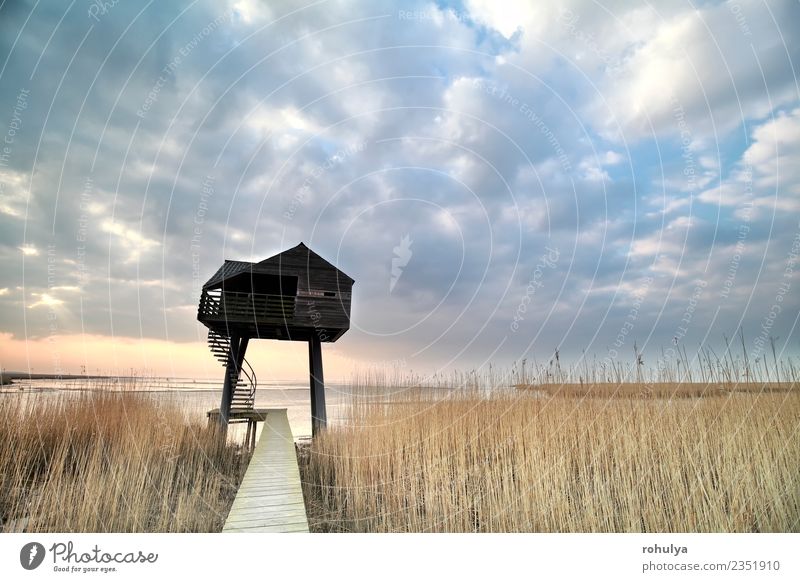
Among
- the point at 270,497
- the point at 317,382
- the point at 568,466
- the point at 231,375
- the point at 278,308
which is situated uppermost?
the point at 278,308

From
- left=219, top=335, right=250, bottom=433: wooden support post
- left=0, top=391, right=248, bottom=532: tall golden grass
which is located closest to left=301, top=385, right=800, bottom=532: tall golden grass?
left=0, top=391, right=248, bottom=532: tall golden grass

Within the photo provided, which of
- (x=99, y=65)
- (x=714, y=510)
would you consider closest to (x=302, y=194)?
(x=99, y=65)

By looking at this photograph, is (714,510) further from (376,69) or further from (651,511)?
(376,69)

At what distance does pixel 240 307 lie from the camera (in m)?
10.5

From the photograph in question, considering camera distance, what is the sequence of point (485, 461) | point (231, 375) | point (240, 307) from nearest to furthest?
point (485, 461) < point (240, 307) < point (231, 375)

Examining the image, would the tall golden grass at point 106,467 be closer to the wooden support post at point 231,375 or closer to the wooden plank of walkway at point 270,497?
the wooden plank of walkway at point 270,497

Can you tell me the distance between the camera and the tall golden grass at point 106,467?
482cm

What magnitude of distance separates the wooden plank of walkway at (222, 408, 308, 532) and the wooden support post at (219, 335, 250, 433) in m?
2.69

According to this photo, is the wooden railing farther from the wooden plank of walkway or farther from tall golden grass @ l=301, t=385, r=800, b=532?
tall golden grass @ l=301, t=385, r=800, b=532

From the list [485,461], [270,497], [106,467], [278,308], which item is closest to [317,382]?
[278,308]

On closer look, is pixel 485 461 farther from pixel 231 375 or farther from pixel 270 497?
pixel 231 375

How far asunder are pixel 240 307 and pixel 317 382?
2946mm

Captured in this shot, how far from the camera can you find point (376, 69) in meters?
5.20

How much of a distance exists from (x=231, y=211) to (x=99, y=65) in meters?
2.43
